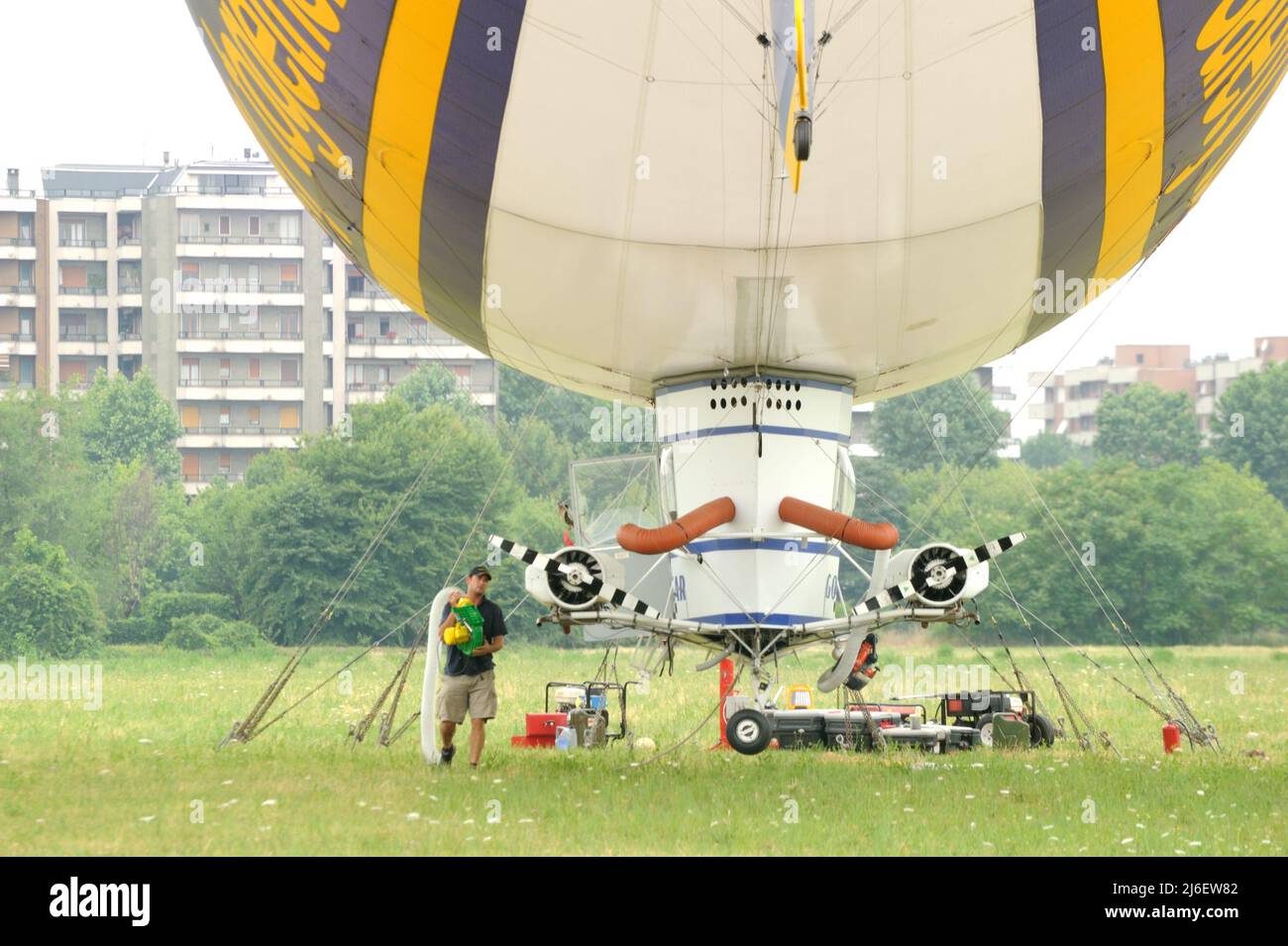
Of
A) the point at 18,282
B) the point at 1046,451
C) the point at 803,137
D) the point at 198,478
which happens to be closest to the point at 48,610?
the point at 803,137

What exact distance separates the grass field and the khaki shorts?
53cm

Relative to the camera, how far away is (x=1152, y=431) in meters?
98.8

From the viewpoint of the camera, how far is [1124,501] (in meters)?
61.8

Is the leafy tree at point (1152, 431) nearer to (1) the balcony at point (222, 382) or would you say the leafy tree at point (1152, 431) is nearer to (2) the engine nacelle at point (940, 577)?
(1) the balcony at point (222, 382)

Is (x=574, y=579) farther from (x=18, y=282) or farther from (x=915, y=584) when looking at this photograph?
(x=18, y=282)

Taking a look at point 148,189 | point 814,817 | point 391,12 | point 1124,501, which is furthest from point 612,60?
point 148,189

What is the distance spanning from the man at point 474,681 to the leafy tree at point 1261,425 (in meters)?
76.2

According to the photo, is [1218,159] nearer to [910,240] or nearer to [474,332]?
[910,240]

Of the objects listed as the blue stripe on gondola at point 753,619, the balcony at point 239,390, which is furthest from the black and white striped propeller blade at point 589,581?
the balcony at point 239,390

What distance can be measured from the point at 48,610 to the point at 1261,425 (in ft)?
195

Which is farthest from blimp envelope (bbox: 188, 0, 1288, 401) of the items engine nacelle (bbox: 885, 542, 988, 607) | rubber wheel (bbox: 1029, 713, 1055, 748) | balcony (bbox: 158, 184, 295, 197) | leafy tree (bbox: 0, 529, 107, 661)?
balcony (bbox: 158, 184, 295, 197)

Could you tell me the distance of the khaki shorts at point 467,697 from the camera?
579 inches

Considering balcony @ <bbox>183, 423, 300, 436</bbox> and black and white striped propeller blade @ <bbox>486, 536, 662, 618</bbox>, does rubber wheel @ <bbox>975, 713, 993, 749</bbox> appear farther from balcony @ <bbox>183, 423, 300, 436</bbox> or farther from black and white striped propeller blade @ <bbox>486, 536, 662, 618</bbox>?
balcony @ <bbox>183, 423, 300, 436</bbox>
